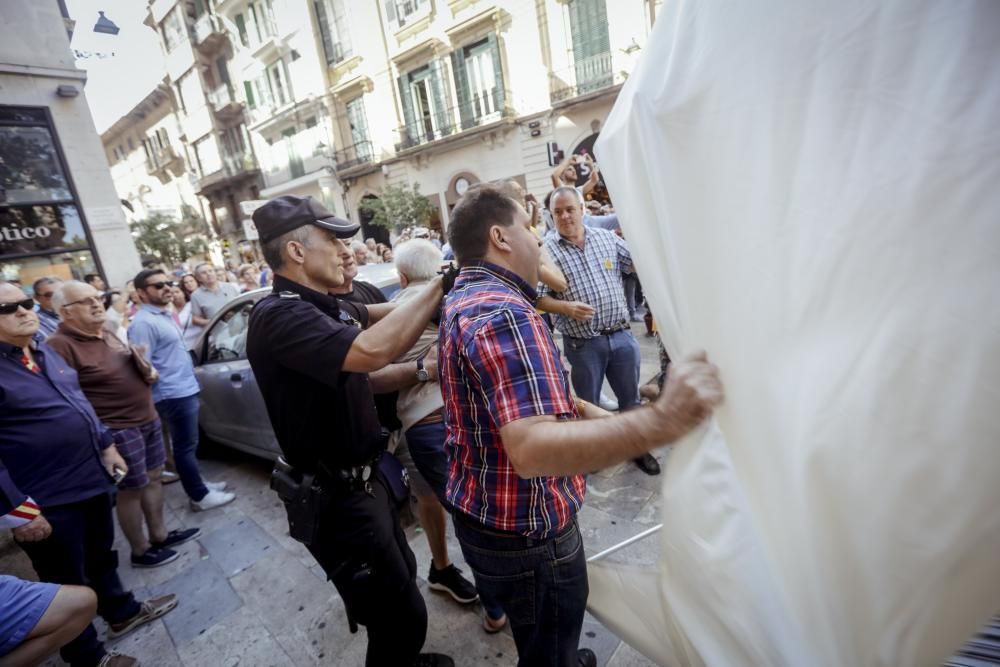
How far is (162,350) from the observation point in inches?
143

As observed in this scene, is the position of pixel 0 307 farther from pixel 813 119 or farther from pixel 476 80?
pixel 476 80

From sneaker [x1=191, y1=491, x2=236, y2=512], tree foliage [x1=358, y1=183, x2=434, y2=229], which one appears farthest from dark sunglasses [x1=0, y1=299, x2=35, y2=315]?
tree foliage [x1=358, y1=183, x2=434, y2=229]

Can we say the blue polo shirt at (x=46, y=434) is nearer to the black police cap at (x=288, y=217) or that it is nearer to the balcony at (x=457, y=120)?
the black police cap at (x=288, y=217)

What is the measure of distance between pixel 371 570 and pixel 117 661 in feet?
5.93

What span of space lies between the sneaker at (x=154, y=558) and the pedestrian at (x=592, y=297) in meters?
3.11

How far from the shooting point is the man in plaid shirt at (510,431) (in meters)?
1.08

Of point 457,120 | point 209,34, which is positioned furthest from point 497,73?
point 209,34

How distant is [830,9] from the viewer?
670mm

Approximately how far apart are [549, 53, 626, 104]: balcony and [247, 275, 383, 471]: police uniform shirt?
13.3 meters

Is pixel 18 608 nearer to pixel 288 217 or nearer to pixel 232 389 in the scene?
pixel 288 217

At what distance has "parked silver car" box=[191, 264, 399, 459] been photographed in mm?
3758

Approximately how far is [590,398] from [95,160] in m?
11.5

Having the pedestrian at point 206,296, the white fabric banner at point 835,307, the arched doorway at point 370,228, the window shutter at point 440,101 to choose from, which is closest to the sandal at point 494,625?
the white fabric banner at point 835,307

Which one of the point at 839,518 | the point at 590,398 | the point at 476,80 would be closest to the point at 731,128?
the point at 839,518
